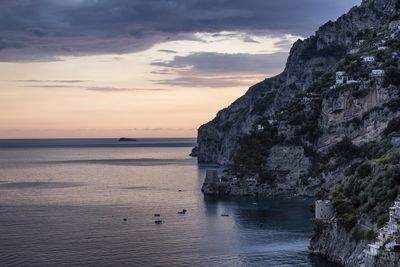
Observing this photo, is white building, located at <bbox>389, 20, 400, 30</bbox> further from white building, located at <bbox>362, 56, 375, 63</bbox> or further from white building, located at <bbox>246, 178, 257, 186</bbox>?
white building, located at <bbox>246, 178, 257, 186</bbox>

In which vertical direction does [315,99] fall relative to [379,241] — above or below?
above

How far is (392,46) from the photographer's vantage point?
177625 millimetres

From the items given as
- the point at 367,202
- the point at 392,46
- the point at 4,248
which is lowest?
the point at 4,248

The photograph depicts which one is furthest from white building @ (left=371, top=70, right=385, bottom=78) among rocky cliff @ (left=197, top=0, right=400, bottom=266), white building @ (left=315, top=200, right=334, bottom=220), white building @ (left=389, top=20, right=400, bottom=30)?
white building @ (left=315, top=200, right=334, bottom=220)

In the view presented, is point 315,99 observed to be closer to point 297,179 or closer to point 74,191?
point 297,179

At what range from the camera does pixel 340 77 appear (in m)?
168

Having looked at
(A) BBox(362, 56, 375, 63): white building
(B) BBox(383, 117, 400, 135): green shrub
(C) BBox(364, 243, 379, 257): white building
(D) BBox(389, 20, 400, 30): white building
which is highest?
(D) BBox(389, 20, 400, 30): white building

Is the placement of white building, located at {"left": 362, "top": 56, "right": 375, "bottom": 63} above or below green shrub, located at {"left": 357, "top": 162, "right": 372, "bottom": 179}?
above

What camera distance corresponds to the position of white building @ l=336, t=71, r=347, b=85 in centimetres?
16438

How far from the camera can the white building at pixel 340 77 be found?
539 ft

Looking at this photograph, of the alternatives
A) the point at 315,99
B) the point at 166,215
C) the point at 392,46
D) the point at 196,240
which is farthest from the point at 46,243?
the point at 392,46

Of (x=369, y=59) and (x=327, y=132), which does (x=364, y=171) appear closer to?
(x=327, y=132)

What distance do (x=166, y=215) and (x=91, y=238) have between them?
27.9m

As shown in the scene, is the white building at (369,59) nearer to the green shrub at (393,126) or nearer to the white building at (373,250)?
the green shrub at (393,126)
